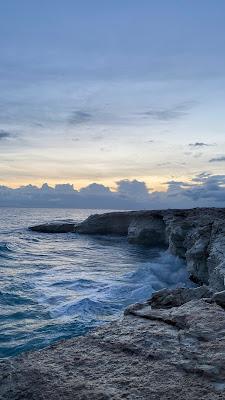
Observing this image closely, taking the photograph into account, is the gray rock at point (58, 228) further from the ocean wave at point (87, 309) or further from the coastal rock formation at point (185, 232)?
the ocean wave at point (87, 309)

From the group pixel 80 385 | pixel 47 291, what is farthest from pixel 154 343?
pixel 47 291

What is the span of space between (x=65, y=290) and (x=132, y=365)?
17.8 m

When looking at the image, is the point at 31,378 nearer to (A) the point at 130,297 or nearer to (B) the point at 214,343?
(B) the point at 214,343

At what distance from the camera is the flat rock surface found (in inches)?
171

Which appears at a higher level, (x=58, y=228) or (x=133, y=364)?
(x=133, y=364)

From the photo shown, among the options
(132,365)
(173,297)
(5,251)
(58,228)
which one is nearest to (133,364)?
(132,365)

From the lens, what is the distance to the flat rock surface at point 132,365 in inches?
171

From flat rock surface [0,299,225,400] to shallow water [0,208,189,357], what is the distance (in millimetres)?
7567

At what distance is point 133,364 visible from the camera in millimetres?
4984

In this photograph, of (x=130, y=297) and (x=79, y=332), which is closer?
(x=79, y=332)

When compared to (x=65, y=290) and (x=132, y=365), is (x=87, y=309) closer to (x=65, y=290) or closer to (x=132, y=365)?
(x=65, y=290)

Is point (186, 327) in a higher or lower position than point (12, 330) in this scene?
higher

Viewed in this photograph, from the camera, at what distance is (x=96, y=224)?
68500mm

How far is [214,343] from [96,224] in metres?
63.3
